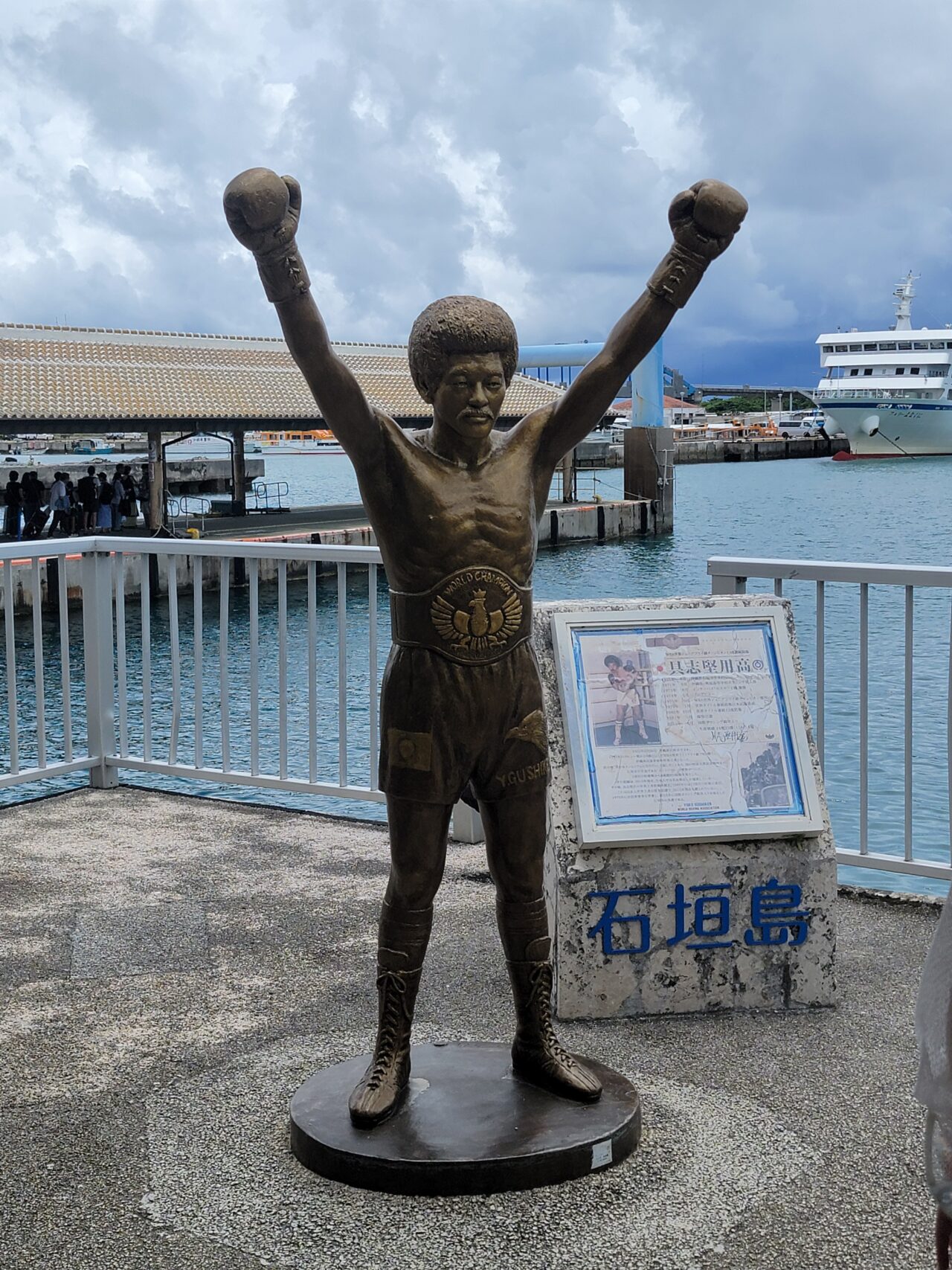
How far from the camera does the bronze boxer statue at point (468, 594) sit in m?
2.92

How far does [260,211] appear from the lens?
2.61 meters

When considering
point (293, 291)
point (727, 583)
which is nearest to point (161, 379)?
point (727, 583)

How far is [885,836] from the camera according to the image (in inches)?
430

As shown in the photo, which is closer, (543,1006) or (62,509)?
(543,1006)

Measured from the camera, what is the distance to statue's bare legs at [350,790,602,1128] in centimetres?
307

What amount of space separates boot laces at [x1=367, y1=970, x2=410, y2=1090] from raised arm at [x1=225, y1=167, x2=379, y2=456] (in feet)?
3.86

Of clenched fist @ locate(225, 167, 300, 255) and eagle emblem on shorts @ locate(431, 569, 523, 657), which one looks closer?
clenched fist @ locate(225, 167, 300, 255)

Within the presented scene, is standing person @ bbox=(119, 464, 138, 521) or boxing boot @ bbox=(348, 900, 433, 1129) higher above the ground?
standing person @ bbox=(119, 464, 138, 521)

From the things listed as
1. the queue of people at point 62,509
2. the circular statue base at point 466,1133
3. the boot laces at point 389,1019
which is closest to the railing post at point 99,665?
the circular statue base at point 466,1133

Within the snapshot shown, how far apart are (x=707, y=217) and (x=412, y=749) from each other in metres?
1.31

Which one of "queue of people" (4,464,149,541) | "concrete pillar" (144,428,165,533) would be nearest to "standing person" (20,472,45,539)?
"queue of people" (4,464,149,541)

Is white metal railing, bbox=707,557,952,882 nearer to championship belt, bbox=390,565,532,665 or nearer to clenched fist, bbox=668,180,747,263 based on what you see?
clenched fist, bbox=668,180,747,263

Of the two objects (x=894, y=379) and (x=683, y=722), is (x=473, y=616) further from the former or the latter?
(x=894, y=379)

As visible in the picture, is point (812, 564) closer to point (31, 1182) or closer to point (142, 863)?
point (142, 863)
